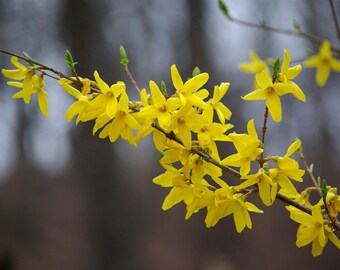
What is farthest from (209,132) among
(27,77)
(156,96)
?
(27,77)

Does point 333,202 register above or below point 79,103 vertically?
below

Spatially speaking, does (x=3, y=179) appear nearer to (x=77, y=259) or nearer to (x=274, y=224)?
(x=77, y=259)

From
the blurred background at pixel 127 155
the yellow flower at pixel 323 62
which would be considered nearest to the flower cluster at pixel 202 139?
the yellow flower at pixel 323 62

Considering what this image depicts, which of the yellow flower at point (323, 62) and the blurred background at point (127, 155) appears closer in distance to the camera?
the yellow flower at point (323, 62)

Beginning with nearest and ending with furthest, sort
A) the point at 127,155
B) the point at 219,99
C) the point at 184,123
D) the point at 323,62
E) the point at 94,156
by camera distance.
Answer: the point at 184,123, the point at 219,99, the point at 323,62, the point at 94,156, the point at 127,155

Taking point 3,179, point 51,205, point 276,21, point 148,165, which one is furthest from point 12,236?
point 276,21

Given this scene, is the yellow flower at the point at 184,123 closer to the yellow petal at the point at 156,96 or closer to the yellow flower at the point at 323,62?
the yellow petal at the point at 156,96

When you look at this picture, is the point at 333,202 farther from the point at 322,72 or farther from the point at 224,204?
the point at 322,72
